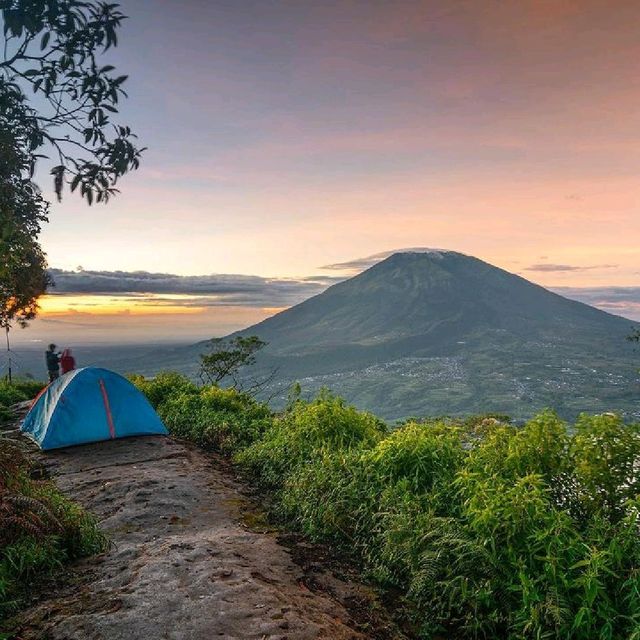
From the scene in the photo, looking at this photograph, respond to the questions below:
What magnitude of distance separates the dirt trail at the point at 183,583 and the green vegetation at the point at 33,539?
0.29 meters

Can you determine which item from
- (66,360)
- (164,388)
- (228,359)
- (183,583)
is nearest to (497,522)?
(183,583)

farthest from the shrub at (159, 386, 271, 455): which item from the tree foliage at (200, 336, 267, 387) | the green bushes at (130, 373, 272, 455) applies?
the tree foliage at (200, 336, 267, 387)

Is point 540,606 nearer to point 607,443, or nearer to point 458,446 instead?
point 607,443

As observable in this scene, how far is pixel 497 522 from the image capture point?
16.8 feet

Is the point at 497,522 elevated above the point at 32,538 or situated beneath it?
elevated above

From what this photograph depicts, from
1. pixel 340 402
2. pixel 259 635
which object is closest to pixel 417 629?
pixel 259 635

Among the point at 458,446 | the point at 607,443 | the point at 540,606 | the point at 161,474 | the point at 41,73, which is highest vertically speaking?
the point at 41,73

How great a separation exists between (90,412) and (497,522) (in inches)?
394

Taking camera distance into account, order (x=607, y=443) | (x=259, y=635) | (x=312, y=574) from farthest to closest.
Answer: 1. (x=312, y=574)
2. (x=607, y=443)
3. (x=259, y=635)

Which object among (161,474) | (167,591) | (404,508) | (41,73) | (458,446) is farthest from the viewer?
(161,474)

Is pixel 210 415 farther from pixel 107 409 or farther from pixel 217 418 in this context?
pixel 107 409

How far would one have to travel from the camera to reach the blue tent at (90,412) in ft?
38.2

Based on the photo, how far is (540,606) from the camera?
14.6 ft

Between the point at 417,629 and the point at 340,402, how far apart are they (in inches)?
229
